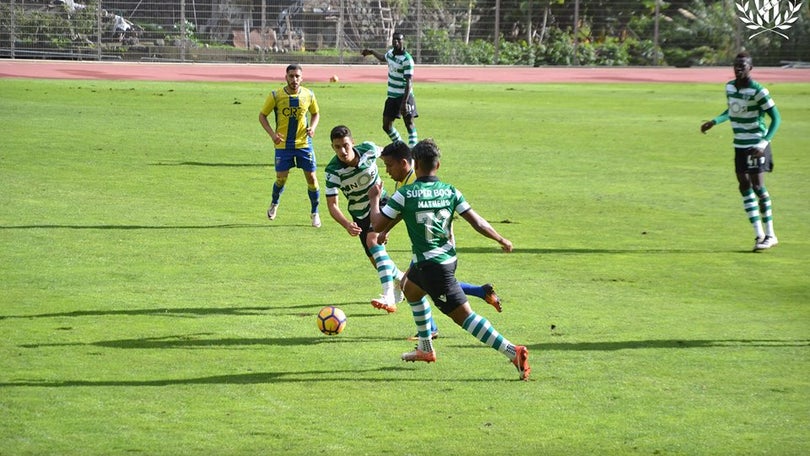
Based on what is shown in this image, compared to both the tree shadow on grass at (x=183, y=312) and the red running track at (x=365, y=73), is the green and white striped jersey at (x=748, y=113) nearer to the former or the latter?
the tree shadow on grass at (x=183, y=312)

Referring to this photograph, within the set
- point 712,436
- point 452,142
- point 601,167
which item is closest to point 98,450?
point 712,436

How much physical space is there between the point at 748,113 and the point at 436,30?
119 feet

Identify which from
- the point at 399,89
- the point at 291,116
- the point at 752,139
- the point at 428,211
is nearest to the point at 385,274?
the point at 428,211

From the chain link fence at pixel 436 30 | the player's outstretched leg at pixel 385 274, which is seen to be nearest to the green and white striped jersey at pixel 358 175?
the player's outstretched leg at pixel 385 274

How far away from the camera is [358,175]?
12219mm

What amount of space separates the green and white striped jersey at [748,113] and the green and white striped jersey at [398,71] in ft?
31.2

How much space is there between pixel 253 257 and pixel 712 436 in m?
7.90

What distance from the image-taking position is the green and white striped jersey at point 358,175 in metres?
12.2

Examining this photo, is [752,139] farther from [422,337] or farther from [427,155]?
[427,155]

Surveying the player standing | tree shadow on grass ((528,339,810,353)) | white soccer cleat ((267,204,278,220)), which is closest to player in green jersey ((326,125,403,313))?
tree shadow on grass ((528,339,810,353))

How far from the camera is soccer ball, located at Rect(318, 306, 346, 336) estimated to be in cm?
1092

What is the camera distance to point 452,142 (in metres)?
26.4

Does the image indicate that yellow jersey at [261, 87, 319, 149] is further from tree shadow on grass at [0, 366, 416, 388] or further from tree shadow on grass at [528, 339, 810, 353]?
tree shadow on grass at [0, 366, 416, 388]

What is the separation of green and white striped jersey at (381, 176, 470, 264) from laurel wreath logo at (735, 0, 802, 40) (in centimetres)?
4541
